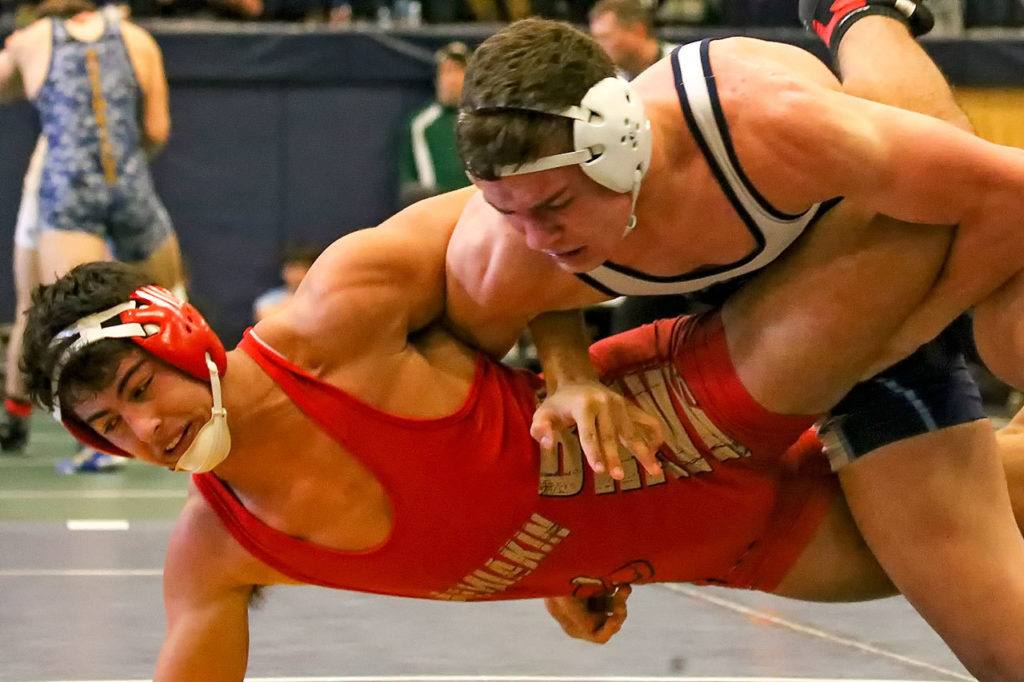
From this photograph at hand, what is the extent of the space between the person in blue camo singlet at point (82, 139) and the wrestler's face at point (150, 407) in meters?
3.43

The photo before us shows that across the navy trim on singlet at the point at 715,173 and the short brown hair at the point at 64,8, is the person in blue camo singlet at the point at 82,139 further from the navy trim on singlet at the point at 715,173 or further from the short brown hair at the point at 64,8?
the navy trim on singlet at the point at 715,173

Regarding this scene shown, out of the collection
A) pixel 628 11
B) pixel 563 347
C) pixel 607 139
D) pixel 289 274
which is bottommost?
pixel 289 274

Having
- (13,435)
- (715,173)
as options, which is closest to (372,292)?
(715,173)

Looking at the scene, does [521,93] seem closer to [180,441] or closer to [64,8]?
[180,441]

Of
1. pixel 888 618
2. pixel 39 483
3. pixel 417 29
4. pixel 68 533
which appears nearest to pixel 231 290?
pixel 417 29

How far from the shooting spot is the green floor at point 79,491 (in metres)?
5.31

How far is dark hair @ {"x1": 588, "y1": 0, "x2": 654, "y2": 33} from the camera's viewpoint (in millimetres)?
5098

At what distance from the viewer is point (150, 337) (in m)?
2.44

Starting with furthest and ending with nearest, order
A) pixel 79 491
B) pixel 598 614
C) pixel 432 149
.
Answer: pixel 432 149 → pixel 79 491 → pixel 598 614

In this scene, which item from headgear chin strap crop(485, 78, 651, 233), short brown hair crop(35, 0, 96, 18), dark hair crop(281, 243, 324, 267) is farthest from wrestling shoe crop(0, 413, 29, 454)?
headgear chin strap crop(485, 78, 651, 233)

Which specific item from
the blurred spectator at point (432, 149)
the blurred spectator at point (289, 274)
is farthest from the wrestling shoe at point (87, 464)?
the blurred spectator at point (432, 149)

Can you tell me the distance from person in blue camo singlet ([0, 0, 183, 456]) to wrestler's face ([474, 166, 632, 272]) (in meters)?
3.80

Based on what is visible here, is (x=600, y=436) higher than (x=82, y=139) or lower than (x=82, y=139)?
higher

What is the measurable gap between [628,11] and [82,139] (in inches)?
79.3
